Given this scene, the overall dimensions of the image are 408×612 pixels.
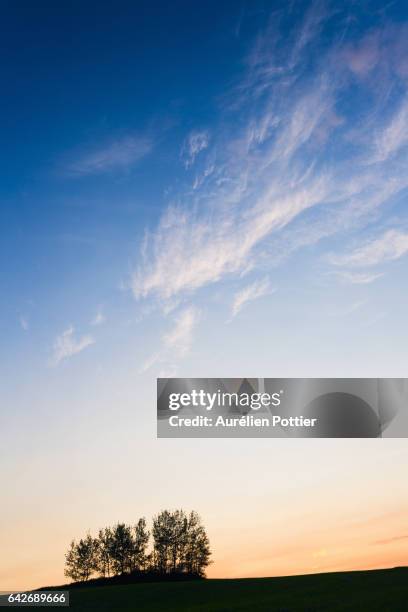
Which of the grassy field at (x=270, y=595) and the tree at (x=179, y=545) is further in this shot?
the tree at (x=179, y=545)

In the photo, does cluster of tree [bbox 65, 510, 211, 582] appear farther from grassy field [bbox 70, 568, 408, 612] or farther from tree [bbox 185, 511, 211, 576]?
grassy field [bbox 70, 568, 408, 612]

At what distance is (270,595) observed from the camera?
56.0 metres

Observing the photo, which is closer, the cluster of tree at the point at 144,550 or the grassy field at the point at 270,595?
the grassy field at the point at 270,595

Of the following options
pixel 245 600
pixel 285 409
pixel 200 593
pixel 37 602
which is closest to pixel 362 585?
pixel 245 600

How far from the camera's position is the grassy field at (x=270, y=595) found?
45844 millimetres

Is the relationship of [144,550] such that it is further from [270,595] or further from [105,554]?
[270,595]

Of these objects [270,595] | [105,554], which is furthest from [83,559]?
[270,595]

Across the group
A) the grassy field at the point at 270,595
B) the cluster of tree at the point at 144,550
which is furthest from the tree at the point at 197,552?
the grassy field at the point at 270,595

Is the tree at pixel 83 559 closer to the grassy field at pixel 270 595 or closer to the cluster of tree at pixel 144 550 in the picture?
the cluster of tree at pixel 144 550

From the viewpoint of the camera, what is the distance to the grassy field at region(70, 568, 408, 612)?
45.8 meters

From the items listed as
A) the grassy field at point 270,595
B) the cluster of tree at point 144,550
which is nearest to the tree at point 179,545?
the cluster of tree at point 144,550

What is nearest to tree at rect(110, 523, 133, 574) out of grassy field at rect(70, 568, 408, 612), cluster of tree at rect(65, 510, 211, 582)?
cluster of tree at rect(65, 510, 211, 582)

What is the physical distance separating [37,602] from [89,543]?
7288 cm

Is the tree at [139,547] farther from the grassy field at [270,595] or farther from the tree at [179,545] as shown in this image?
the grassy field at [270,595]
